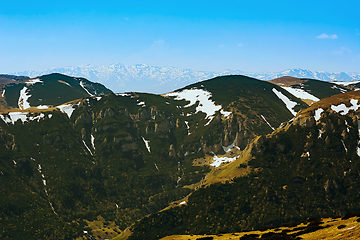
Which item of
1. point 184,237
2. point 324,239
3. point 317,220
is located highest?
point 324,239

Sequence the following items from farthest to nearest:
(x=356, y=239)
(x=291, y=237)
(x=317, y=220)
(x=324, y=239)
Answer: (x=317, y=220) → (x=291, y=237) → (x=324, y=239) → (x=356, y=239)

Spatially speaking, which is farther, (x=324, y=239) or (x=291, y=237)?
(x=291, y=237)

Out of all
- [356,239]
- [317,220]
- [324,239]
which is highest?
[356,239]

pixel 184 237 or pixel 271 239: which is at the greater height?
pixel 271 239

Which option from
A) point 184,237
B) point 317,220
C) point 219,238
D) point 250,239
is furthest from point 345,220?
point 184,237

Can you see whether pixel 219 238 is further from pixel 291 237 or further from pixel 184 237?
pixel 291 237

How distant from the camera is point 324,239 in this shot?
71938 millimetres

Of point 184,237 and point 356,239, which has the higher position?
point 356,239

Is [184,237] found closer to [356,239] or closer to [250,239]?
[250,239]

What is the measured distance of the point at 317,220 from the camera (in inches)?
4193

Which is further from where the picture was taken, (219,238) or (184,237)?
(184,237)

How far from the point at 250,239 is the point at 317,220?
30.0 m

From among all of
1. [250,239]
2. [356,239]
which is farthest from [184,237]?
[356,239]

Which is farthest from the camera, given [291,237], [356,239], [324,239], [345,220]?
[345,220]
